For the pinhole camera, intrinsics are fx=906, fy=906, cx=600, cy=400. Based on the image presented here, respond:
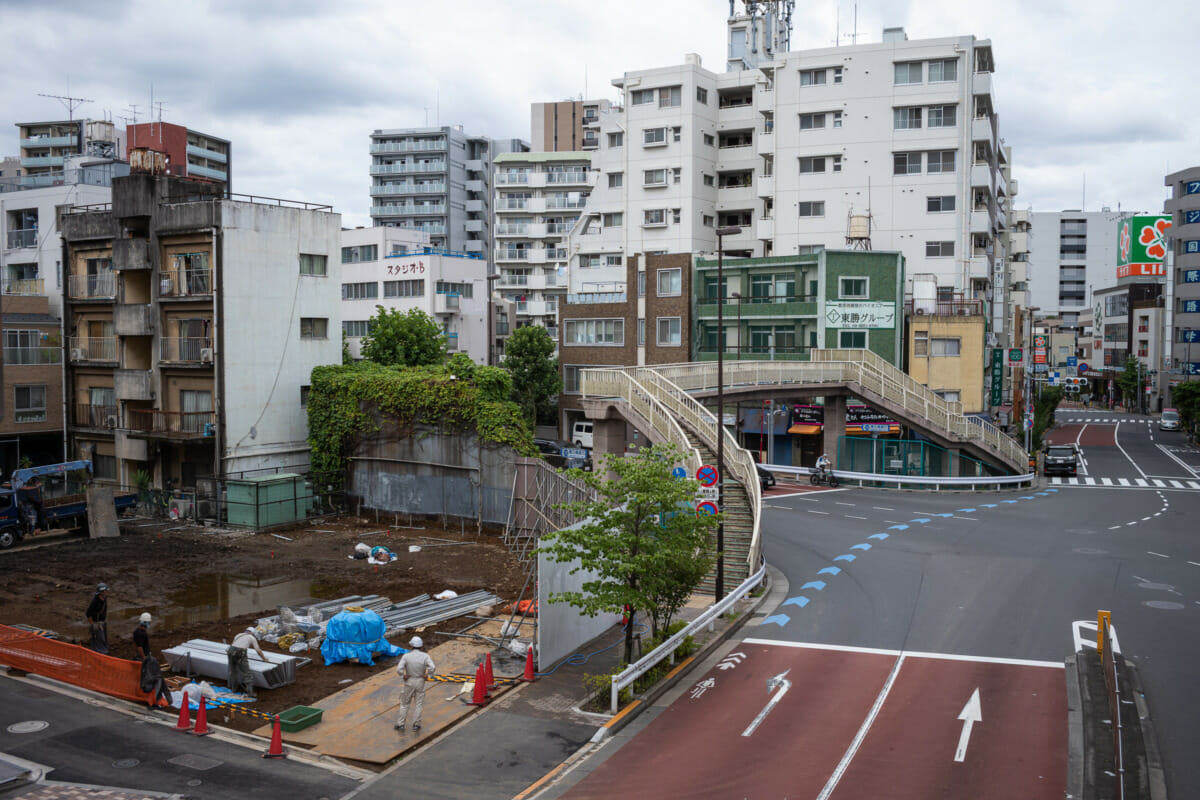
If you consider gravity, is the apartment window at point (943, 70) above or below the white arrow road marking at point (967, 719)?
above

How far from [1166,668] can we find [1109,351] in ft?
406

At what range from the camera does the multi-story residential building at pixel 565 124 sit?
102500 mm

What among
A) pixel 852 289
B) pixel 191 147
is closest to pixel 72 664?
pixel 852 289

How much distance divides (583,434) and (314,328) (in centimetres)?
2363

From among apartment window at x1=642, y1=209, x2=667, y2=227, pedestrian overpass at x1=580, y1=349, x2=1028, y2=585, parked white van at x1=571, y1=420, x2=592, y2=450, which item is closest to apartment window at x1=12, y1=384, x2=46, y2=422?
pedestrian overpass at x1=580, y1=349, x2=1028, y2=585

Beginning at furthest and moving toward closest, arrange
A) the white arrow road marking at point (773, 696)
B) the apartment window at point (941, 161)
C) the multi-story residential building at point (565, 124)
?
the multi-story residential building at point (565, 124), the apartment window at point (941, 161), the white arrow road marking at point (773, 696)

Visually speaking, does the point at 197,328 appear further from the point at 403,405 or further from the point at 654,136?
the point at 654,136

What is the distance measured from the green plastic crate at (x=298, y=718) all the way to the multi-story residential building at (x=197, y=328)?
81.6 ft

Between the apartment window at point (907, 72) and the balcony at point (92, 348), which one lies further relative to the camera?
the apartment window at point (907, 72)

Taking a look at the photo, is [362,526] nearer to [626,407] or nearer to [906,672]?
[626,407]

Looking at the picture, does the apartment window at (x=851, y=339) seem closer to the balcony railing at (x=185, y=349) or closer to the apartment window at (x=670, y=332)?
the apartment window at (x=670, y=332)

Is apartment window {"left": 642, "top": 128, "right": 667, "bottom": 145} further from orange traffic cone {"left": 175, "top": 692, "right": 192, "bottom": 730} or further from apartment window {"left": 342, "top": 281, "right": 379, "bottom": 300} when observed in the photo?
orange traffic cone {"left": 175, "top": 692, "right": 192, "bottom": 730}

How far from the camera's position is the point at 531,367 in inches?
2501

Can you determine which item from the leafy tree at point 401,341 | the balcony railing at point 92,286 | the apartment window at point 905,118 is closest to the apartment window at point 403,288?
the leafy tree at point 401,341
